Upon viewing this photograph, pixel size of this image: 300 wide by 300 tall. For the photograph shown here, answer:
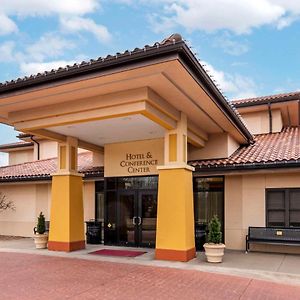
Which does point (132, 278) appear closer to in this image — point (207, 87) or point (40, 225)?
point (207, 87)

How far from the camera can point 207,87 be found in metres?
9.80

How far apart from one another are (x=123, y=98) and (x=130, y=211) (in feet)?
20.1

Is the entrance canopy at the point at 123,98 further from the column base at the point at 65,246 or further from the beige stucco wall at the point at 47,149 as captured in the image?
the beige stucco wall at the point at 47,149

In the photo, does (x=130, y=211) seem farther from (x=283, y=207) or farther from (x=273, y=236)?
(x=283, y=207)

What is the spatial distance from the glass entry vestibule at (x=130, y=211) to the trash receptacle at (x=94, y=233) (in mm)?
431

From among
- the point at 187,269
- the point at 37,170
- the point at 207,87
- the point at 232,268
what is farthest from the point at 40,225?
the point at 207,87

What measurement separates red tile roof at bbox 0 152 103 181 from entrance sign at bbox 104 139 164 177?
91cm

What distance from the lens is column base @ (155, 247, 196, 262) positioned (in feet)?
35.9

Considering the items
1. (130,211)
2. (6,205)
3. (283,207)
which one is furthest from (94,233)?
(283,207)

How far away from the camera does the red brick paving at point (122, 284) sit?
297 inches

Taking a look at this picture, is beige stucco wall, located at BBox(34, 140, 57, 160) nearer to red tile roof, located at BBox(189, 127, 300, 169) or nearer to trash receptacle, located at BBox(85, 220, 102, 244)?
trash receptacle, located at BBox(85, 220, 102, 244)

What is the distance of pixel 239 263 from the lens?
11039 mm

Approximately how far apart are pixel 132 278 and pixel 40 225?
21.4 ft

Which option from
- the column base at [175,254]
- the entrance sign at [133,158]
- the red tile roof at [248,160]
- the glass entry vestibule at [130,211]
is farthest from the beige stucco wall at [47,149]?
the column base at [175,254]
